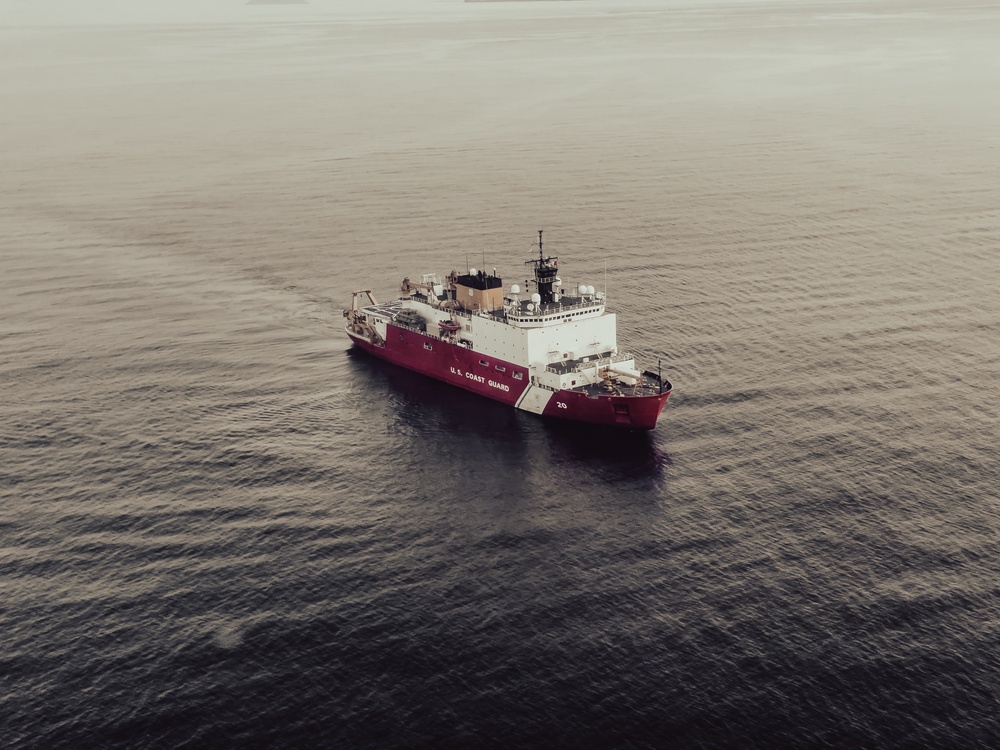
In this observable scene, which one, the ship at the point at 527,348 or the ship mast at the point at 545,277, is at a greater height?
the ship mast at the point at 545,277

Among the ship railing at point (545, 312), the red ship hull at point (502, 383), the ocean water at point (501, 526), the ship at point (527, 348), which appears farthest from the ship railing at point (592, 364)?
the ocean water at point (501, 526)

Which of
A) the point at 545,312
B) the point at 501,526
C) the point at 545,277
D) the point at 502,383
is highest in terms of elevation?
the point at 545,277

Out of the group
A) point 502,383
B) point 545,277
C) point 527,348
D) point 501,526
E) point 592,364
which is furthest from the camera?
point 545,277

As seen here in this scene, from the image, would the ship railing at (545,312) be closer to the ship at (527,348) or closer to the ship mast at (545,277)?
the ship at (527,348)

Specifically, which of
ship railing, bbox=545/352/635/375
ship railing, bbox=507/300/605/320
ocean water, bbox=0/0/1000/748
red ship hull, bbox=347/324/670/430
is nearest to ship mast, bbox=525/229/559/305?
ship railing, bbox=507/300/605/320

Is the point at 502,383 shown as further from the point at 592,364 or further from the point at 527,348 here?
the point at 592,364

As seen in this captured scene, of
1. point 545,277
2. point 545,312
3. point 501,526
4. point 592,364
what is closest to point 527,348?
point 545,312
